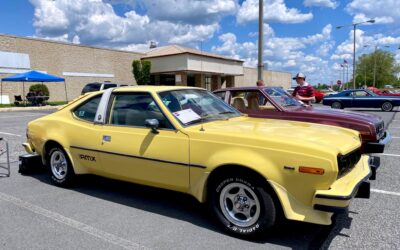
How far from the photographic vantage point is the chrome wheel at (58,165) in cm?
525

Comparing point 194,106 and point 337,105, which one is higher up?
point 194,106

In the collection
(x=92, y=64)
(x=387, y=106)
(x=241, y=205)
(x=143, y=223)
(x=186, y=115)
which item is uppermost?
(x=92, y=64)

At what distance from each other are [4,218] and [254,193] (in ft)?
9.60

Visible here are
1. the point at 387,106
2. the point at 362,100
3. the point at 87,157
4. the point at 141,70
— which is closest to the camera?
the point at 87,157

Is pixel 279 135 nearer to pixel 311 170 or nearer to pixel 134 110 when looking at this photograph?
pixel 311 170

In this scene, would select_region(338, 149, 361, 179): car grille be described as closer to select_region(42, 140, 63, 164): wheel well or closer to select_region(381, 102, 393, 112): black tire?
select_region(42, 140, 63, 164): wheel well

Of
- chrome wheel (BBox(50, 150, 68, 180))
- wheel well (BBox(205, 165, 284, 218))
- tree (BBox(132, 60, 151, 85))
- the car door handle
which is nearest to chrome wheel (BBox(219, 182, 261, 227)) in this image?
wheel well (BBox(205, 165, 284, 218))

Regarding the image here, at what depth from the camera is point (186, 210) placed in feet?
14.3

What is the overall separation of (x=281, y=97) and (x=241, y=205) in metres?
4.43

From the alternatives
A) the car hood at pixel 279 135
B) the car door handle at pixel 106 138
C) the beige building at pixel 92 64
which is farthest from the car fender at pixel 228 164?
the beige building at pixel 92 64

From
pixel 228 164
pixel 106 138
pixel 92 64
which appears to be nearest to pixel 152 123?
pixel 106 138

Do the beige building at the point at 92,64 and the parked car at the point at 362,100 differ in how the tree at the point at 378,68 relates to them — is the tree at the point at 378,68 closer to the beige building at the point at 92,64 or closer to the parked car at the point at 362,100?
the beige building at the point at 92,64

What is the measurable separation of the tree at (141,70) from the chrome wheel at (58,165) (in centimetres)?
3171

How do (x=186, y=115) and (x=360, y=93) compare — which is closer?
(x=186, y=115)
